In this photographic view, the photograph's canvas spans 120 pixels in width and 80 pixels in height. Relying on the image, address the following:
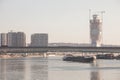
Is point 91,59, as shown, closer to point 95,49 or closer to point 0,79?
point 95,49

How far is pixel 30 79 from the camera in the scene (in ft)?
255

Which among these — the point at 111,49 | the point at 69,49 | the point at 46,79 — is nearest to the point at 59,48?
the point at 69,49

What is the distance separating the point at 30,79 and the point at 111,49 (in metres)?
109

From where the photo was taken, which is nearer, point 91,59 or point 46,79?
point 46,79

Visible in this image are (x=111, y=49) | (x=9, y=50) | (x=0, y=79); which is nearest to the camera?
(x=0, y=79)

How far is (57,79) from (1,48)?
364 feet

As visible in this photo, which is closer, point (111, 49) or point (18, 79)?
point (18, 79)

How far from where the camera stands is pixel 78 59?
196625 millimetres

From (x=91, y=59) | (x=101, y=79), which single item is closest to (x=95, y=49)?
(x=91, y=59)

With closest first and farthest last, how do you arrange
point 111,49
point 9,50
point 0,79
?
point 0,79, point 111,49, point 9,50

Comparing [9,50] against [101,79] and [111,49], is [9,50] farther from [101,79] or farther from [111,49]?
[101,79]

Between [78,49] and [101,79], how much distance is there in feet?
361

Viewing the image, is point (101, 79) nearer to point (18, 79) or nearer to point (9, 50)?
point (18, 79)

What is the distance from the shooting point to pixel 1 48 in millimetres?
187125
